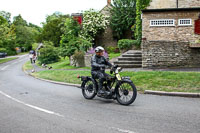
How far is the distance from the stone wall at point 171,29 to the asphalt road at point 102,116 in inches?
512

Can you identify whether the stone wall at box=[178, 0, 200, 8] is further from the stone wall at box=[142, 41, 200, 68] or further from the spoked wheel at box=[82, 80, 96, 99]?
the spoked wheel at box=[82, 80, 96, 99]

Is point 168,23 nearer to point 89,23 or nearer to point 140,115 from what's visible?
point 89,23

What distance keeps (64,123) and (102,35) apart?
28.8 m

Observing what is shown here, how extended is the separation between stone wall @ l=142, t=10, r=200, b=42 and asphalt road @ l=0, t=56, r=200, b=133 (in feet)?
42.7

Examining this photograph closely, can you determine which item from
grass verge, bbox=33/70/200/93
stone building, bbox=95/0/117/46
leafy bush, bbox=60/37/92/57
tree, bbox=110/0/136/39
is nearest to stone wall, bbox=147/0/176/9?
tree, bbox=110/0/136/39

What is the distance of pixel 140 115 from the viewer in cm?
539

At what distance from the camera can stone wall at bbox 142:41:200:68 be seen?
45.7ft

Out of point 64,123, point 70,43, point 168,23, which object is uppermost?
point 168,23

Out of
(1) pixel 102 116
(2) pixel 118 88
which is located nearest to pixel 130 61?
(2) pixel 118 88

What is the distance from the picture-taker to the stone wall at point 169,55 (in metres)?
13.9

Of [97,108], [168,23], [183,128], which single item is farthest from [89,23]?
[183,128]

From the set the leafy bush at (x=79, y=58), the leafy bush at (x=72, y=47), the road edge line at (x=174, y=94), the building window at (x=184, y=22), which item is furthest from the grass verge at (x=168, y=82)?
the leafy bush at (x=72, y=47)

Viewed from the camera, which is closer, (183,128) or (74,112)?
(183,128)

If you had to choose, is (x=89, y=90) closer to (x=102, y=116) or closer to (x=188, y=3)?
(x=102, y=116)
